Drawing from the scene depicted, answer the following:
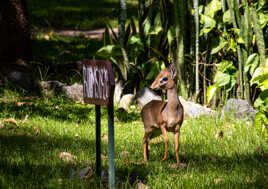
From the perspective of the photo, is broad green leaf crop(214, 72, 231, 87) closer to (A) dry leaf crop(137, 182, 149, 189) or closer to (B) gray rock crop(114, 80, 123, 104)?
(B) gray rock crop(114, 80, 123, 104)

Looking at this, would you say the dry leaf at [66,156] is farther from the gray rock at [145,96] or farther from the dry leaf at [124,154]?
the gray rock at [145,96]

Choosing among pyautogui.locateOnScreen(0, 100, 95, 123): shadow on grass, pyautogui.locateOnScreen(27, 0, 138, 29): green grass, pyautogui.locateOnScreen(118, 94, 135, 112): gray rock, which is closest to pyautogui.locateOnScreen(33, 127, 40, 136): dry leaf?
pyautogui.locateOnScreen(0, 100, 95, 123): shadow on grass

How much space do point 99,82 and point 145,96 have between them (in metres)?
3.66

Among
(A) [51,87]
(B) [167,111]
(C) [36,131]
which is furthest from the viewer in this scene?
(A) [51,87]

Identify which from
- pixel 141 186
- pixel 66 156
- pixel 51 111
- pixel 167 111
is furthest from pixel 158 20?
pixel 141 186

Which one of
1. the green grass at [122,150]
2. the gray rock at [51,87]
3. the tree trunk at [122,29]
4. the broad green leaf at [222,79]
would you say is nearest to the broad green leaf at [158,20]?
the tree trunk at [122,29]

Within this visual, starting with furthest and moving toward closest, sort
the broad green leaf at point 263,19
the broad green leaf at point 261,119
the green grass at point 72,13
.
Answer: the green grass at point 72,13 < the broad green leaf at point 263,19 < the broad green leaf at point 261,119

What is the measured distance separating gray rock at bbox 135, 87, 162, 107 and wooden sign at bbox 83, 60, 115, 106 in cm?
339

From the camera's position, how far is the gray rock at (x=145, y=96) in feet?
21.6

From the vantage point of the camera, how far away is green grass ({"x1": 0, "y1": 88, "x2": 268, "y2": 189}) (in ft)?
10.8

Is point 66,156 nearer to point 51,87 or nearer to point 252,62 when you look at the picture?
point 252,62

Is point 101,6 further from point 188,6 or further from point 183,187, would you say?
point 183,187

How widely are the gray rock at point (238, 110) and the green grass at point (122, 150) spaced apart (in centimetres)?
14

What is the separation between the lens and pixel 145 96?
665 cm
